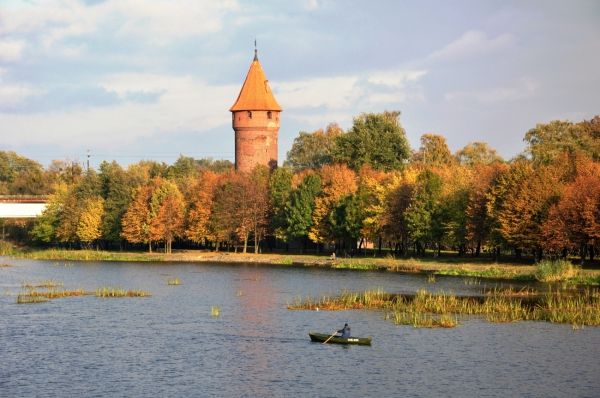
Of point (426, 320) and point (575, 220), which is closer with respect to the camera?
point (426, 320)

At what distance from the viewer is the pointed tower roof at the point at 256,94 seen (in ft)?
339

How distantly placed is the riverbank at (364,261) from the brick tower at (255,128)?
15754 millimetres

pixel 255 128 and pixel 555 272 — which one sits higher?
pixel 255 128

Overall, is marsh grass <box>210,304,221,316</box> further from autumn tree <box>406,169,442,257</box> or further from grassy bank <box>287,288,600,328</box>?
autumn tree <box>406,169,442,257</box>

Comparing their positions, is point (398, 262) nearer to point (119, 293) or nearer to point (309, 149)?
point (119, 293)

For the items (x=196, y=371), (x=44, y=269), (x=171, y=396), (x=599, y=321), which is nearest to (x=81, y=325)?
(x=196, y=371)

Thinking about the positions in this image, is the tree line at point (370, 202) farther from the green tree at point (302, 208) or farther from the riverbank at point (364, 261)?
the riverbank at point (364, 261)

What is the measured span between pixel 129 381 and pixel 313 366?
23.9 ft

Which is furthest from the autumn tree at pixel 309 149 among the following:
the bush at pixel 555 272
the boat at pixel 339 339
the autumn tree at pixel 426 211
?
the boat at pixel 339 339

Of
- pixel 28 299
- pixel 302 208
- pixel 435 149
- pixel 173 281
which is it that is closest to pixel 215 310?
pixel 28 299

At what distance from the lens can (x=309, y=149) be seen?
127938 mm

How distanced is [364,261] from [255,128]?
35.7 metres

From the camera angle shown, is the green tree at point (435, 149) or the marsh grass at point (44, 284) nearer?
the marsh grass at point (44, 284)

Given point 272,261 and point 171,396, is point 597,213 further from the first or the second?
point 171,396
